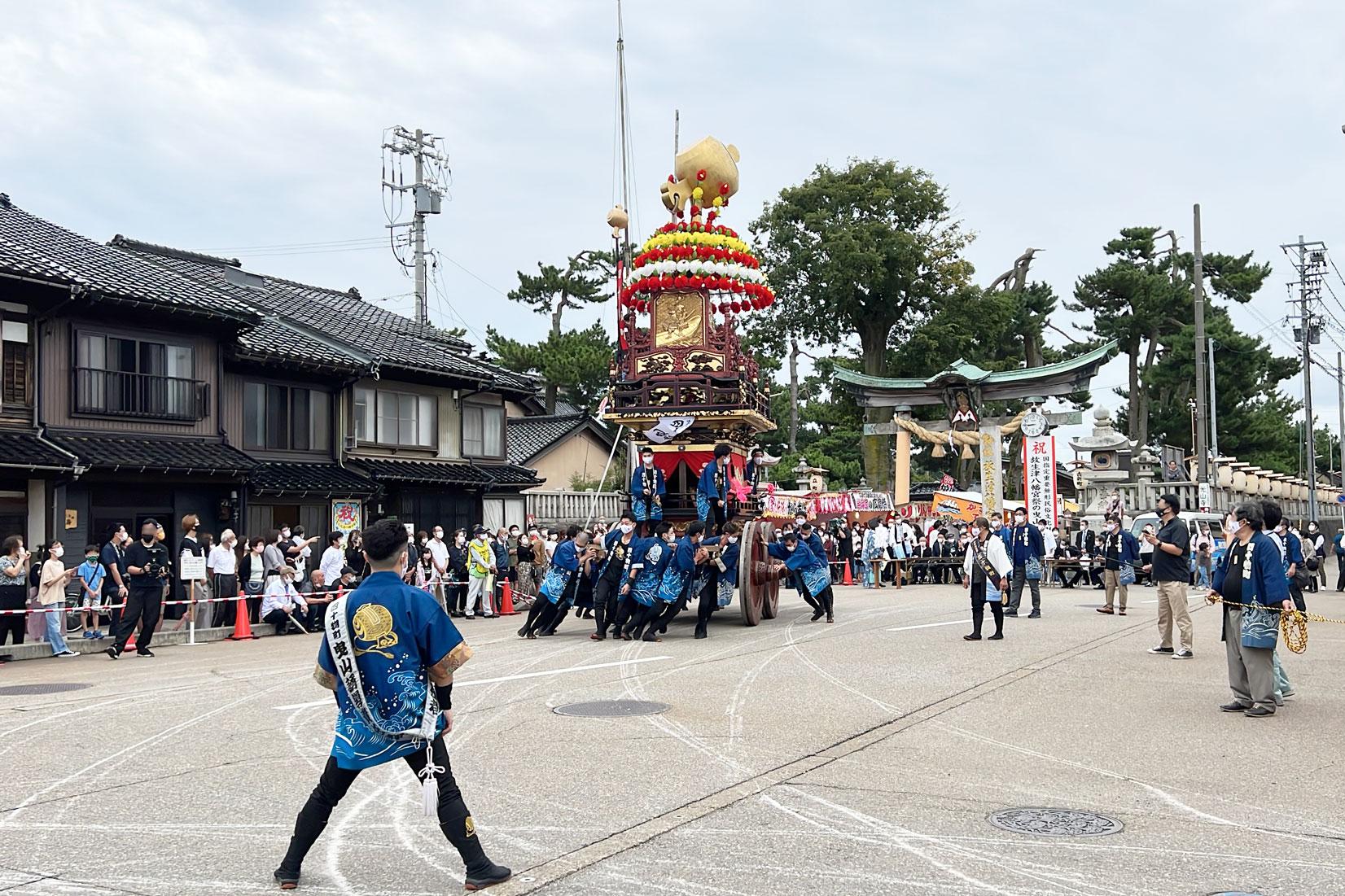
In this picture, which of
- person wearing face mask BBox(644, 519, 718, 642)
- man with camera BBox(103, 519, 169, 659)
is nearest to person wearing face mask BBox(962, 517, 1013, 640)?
person wearing face mask BBox(644, 519, 718, 642)

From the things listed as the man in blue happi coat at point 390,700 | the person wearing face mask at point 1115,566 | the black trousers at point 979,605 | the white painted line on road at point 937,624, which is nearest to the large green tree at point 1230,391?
the person wearing face mask at point 1115,566

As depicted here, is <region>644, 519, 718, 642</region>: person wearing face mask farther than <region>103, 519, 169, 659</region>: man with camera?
Yes

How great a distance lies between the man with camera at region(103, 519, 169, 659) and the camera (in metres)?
14.5

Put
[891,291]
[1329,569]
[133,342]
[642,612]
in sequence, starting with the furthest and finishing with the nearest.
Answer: [891,291] → [1329,569] → [133,342] → [642,612]

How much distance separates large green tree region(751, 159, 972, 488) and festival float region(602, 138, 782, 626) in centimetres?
2503

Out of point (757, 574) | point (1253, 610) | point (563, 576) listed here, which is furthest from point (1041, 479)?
point (1253, 610)

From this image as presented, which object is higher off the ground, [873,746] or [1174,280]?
[1174,280]

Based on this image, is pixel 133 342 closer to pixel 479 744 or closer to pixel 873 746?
pixel 479 744

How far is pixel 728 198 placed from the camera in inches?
768

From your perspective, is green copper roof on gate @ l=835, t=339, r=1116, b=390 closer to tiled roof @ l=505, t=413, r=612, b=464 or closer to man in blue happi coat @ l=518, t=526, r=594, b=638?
tiled roof @ l=505, t=413, r=612, b=464

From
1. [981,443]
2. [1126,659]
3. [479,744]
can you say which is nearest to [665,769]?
[479,744]

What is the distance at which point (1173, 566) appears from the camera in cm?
1309

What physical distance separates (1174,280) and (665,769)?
49958 mm

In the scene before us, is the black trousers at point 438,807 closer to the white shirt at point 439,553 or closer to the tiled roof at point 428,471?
the white shirt at point 439,553
